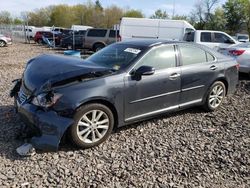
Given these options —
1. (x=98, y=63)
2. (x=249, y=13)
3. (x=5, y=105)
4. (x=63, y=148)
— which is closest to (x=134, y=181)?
(x=63, y=148)

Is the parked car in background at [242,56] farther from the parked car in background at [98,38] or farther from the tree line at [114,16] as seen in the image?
the tree line at [114,16]

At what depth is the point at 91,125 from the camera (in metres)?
4.50

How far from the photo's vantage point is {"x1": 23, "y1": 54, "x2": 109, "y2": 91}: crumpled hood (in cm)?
449

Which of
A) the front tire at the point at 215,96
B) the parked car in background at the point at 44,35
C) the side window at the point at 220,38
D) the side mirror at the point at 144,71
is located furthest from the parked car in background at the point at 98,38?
the side mirror at the point at 144,71

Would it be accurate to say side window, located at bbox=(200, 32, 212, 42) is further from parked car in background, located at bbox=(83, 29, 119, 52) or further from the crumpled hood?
the crumpled hood

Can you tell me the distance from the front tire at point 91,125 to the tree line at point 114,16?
40750 mm

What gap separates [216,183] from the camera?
12.3ft

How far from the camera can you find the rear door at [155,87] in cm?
489

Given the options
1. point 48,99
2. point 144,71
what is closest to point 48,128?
point 48,99

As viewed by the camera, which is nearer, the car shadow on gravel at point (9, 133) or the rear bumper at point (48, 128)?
the rear bumper at point (48, 128)

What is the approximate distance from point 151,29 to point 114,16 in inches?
2005

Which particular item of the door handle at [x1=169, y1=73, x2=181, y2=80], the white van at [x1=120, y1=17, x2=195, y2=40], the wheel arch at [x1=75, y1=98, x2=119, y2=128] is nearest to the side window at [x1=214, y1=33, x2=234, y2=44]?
the white van at [x1=120, y1=17, x2=195, y2=40]

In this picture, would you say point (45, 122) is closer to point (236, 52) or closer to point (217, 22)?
point (236, 52)

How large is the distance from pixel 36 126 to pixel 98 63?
1685mm
